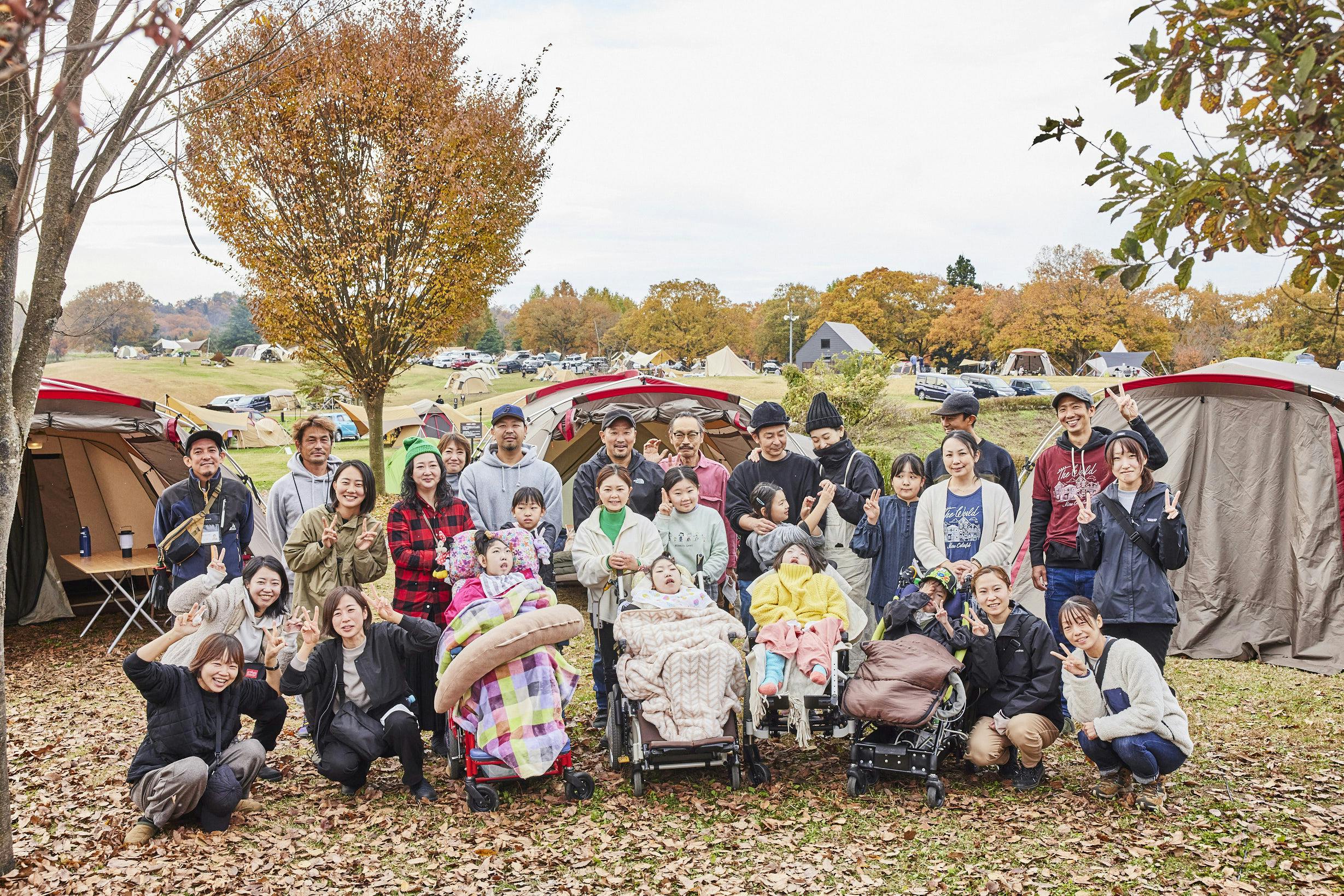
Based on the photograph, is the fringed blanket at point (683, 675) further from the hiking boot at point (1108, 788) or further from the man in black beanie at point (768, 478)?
the hiking boot at point (1108, 788)

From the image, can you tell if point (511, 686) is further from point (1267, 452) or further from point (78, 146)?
point (1267, 452)

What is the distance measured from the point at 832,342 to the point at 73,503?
169ft

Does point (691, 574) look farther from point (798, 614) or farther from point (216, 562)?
point (216, 562)

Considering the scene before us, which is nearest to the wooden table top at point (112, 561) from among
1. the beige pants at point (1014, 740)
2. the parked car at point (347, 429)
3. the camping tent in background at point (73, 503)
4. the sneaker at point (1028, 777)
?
the camping tent in background at point (73, 503)

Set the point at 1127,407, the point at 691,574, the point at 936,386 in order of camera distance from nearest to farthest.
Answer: the point at 1127,407 → the point at 691,574 → the point at 936,386

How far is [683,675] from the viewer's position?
421 cm

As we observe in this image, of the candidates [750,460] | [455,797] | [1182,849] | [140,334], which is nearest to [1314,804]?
[1182,849]

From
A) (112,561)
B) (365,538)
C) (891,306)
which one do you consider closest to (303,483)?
(365,538)

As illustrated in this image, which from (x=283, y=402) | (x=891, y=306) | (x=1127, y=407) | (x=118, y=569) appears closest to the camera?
(x=1127, y=407)

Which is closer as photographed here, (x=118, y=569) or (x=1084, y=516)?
(x=1084, y=516)

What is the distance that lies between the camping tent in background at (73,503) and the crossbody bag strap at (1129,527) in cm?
609

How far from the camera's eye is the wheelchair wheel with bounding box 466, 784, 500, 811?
4125mm

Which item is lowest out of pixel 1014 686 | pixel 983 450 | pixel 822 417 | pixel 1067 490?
pixel 1014 686

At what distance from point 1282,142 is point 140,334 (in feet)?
261
